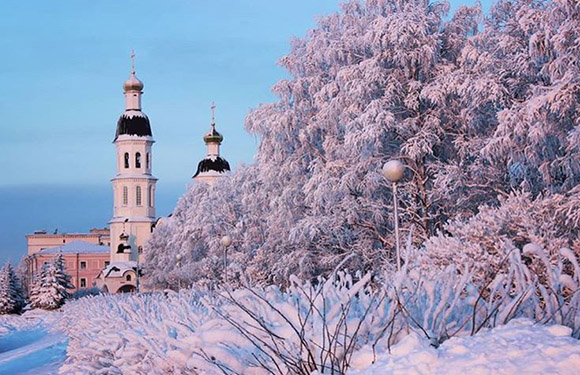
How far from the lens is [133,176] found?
285ft

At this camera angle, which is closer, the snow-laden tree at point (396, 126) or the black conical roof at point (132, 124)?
the snow-laden tree at point (396, 126)

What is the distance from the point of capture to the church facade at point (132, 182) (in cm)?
8625

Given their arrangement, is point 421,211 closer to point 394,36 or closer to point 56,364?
point 394,36

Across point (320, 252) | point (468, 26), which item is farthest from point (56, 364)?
point (468, 26)

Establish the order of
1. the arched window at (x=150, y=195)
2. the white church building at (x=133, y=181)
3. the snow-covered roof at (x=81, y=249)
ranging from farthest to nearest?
the snow-covered roof at (x=81, y=249)
the arched window at (x=150, y=195)
the white church building at (x=133, y=181)

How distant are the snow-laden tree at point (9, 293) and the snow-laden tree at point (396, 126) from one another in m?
41.5

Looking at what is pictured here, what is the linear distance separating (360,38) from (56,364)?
1215cm

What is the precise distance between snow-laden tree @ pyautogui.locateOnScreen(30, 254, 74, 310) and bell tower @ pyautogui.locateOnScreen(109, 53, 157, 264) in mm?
24522

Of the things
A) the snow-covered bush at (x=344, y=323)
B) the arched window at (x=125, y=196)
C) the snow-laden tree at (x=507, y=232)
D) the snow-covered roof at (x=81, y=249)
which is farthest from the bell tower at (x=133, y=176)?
the snow-covered bush at (x=344, y=323)

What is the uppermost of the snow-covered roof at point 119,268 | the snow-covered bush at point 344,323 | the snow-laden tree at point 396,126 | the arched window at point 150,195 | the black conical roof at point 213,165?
the black conical roof at point 213,165

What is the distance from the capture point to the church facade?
86250 millimetres

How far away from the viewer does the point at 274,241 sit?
25.9 m

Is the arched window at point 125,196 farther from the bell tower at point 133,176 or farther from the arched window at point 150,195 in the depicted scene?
the arched window at point 150,195

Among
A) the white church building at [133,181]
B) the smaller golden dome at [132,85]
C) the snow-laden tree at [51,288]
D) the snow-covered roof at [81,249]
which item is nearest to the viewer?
the snow-laden tree at [51,288]
